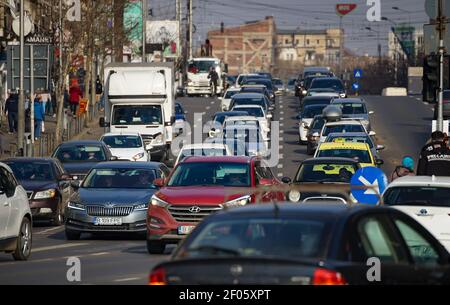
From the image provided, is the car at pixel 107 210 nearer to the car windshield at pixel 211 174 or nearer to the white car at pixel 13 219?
the car windshield at pixel 211 174

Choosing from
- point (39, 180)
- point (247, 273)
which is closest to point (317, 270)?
point (247, 273)

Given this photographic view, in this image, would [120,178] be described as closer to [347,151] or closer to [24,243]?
[24,243]

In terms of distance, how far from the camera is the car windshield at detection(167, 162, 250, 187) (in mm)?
22672

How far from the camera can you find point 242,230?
9977mm

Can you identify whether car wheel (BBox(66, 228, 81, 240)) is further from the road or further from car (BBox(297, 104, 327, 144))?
car (BBox(297, 104, 327, 144))

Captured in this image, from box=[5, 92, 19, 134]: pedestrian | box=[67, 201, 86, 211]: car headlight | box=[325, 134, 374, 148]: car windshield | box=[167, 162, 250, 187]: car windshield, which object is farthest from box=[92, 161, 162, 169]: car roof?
box=[5, 92, 19, 134]: pedestrian

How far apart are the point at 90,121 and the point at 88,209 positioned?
42461 mm

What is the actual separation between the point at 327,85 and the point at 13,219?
53.7m

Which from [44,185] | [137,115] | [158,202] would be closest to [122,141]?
[137,115]

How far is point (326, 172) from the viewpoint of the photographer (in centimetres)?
2741

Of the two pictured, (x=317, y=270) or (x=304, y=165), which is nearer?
(x=317, y=270)

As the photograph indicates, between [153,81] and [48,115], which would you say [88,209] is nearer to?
[153,81]

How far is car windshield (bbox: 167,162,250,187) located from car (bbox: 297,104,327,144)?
102ft

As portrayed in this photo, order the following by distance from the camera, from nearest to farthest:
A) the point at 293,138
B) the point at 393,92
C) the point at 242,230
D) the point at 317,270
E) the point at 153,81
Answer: the point at 317,270
the point at 242,230
the point at 153,81
the point at 293,138
the point at 393,92
